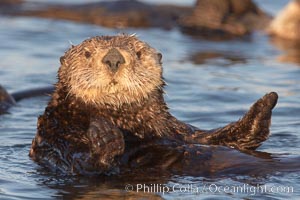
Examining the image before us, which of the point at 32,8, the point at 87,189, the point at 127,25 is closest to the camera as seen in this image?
the point at 87,189

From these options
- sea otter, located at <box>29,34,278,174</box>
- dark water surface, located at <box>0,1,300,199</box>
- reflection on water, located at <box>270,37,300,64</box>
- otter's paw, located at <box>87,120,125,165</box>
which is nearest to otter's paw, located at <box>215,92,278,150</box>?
sea otter, located at <box>29,34,278,174</box>

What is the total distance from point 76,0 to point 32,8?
199 centimetres

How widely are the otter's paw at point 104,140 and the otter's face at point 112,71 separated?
0.32 meters

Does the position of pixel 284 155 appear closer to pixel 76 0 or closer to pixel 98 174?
pixel 98 174

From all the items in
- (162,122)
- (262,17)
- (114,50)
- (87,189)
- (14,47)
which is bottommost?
(87,189)

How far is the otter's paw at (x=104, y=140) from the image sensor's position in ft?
18.1

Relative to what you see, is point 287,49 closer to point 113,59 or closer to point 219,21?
Result: point 219,21

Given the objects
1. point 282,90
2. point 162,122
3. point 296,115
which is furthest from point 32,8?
point 162,122

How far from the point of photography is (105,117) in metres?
5.99

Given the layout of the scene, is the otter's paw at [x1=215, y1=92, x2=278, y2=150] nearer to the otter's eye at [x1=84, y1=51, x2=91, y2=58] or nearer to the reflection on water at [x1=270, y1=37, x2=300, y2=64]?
the otter's eye at [x1=84, y1=51, x2=91, y2=58]

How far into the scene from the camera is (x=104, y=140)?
5.50m

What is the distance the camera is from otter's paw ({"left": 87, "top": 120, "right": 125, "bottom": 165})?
551 cm

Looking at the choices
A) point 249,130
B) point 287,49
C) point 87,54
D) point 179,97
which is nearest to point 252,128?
point 249,130

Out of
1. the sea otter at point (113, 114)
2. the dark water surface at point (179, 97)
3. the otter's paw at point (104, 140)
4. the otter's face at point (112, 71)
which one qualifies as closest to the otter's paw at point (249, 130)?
the sea otter at point (113, 114)
